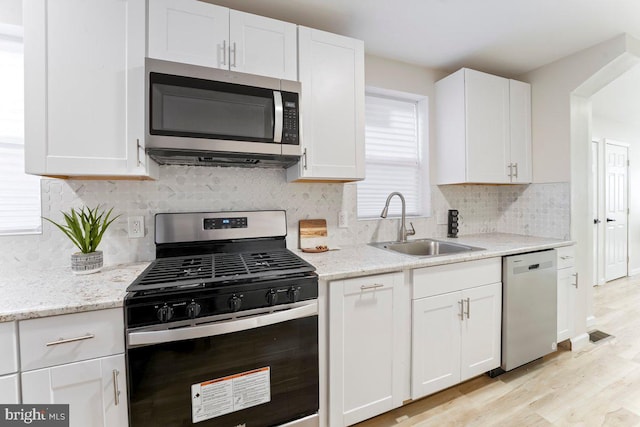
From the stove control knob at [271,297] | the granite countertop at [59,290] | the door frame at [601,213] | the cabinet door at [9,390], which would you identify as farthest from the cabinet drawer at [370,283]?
the door frame at [601,213]

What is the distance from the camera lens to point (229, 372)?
1.19 m

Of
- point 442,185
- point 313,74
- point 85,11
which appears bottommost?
point 442,185

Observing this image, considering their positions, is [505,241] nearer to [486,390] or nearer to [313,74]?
[486,390]

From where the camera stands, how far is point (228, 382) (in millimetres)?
1190

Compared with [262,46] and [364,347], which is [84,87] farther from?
[364,347]

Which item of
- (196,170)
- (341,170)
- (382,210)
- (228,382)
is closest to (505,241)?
(382,210)

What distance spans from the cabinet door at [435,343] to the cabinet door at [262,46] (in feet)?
5.18

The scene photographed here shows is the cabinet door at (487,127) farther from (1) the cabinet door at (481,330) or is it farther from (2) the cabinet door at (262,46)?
(2) the cabinet door at (262,46)

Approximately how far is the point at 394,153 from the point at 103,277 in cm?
224

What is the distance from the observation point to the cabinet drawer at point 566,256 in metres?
2.24

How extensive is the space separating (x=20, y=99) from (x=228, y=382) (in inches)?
71.7

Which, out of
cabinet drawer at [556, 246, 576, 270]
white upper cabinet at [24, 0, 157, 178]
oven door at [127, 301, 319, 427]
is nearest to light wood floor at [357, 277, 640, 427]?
oven door at [127, 301, 319, 427]

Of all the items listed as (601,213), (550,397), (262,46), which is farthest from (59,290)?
(601,213)

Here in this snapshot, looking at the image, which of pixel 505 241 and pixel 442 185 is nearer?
pixel 505 241
